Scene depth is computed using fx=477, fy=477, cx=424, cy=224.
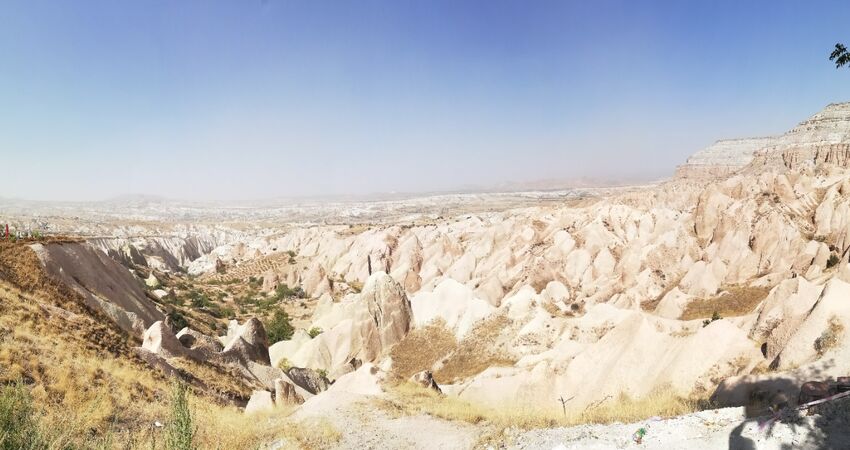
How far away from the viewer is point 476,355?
23547 millimetres

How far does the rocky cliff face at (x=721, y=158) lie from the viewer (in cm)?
15950

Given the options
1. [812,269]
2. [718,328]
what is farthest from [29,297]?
[812,269]

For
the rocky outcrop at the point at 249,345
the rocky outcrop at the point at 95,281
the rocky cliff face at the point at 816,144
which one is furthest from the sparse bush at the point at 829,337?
the rocky cliff face at the point at 816,144

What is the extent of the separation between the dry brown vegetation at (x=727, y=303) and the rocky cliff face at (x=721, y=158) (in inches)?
5528

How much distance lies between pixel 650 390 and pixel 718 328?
9.71 feet

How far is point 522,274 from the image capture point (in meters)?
45.6

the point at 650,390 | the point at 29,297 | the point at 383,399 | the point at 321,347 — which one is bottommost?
the point at 321,347

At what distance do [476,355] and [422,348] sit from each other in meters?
5.17

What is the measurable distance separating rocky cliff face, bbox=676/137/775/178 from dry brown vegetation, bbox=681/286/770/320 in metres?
140

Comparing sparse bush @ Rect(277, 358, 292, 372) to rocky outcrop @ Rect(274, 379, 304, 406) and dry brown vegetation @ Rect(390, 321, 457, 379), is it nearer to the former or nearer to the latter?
dry brown vegetation @ Rect(390, 321, 457, 379)

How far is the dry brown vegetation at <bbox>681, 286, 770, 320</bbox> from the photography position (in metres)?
30.6

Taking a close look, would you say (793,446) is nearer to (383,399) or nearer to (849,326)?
(849,326)

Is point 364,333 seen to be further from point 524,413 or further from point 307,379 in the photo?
point 524,413

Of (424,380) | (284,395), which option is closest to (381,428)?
(284,395)
